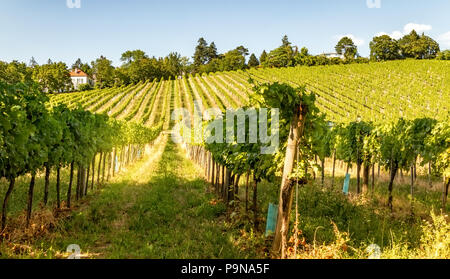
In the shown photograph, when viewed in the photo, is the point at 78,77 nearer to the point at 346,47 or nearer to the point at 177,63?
the point at 177,63

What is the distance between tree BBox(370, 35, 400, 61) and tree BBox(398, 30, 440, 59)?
3496 mm

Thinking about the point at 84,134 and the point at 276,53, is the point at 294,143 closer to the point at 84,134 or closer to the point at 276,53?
the point at 84,134

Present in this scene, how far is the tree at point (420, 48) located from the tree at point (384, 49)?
3496 mm

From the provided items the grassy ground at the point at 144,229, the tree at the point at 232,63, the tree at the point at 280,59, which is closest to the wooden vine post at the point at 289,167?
the grassy ground at the point at 144,229

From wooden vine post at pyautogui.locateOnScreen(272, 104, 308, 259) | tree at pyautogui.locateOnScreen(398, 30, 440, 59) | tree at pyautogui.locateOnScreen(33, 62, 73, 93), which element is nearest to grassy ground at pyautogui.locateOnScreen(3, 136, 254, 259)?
wooden vine post at pyautogui.locateOnScreen(272, 104, 308, 259)

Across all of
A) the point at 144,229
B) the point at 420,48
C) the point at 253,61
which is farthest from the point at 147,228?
the point at 253,61

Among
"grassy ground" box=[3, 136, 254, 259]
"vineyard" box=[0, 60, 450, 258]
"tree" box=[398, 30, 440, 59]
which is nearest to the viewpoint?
"vineyard" box=[0, 60, 450, 258]

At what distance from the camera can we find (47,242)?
6320mm

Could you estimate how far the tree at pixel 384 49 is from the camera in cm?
9850

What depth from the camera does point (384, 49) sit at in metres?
99.5

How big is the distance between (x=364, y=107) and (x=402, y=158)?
38370mm

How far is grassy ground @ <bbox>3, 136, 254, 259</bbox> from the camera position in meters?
6.00

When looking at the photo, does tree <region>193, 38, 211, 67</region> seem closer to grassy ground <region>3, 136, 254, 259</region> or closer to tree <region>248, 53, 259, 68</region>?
tree <region>248, 53, 259, 68</region>
